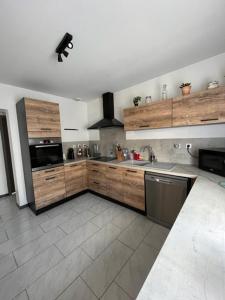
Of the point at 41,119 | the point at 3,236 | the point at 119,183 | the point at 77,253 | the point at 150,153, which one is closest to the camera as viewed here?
the point at 77,253

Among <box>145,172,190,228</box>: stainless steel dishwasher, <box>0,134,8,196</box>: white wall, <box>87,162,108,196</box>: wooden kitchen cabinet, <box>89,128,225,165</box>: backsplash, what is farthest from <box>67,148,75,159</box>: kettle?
<box>145,172,190,228</box>: stainless steel dishwasher

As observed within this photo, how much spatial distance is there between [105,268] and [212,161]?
1.84 metres

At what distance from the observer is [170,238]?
75 centimetres

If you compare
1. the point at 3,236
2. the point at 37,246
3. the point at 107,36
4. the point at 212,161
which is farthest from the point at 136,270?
the point at 107,36

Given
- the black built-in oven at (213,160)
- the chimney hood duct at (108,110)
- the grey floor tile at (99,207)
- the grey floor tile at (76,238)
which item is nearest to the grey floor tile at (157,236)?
the grey floor tile at (76,238)

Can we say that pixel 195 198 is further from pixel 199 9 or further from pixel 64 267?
pixel 199 9

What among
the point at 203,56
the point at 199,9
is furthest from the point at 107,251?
the point at 203,56

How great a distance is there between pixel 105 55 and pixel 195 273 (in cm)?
224

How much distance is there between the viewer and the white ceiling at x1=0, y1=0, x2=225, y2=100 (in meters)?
1.19

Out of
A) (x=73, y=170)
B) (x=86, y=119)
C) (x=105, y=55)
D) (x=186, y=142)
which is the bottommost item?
(x=73, y=170)

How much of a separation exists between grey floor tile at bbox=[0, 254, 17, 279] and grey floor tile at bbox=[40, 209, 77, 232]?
0.52 m

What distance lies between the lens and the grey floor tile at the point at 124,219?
7.23 ft

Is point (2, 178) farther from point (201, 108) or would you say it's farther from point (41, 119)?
point (201, 108)

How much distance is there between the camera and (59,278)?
1401 millimetres
